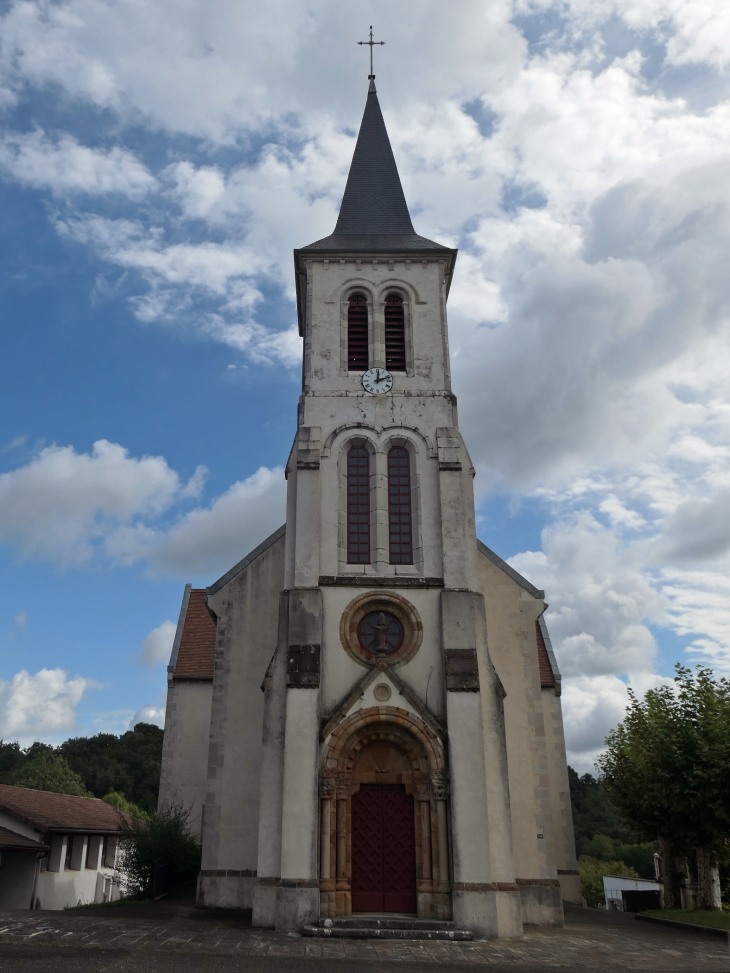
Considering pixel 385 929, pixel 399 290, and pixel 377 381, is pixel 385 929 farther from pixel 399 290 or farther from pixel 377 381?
pixel 399 290

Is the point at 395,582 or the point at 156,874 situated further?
the point at 156,874

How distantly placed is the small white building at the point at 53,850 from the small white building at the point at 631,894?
17.8m

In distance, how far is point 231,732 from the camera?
20.0 meters

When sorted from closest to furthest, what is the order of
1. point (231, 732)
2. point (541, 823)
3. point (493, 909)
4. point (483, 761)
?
point (493, 909) < point (483, 761) < point (541, 823) < point (231, 732)

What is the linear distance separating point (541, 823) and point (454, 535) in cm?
735

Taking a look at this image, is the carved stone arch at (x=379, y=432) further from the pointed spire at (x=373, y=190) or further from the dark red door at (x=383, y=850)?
the dark red door at (x=383, y=850)

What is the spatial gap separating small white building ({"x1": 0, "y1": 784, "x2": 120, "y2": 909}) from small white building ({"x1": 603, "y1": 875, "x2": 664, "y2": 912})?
17767 mm

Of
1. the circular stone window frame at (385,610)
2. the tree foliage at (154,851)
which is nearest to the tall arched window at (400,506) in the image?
the circular stone window frame at (385,610)

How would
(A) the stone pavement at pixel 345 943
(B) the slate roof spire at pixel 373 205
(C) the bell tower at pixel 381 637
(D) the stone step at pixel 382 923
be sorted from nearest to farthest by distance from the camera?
(A) the stone pavement at pixel 345 943, (D) the stone step at pixel 382 923, (C) the bell tower at pixel 381 637, (B) the slate roof spire at pixel 373 205

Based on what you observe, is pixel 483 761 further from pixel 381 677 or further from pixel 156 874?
pixel 156 874

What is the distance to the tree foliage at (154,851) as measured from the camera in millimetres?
20609

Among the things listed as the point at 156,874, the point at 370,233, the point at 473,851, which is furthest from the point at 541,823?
the point at 370,233

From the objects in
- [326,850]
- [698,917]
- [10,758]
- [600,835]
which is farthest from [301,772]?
[10,758]

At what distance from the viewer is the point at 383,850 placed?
56.1ft
